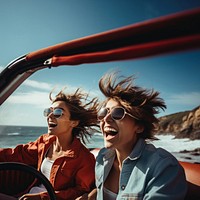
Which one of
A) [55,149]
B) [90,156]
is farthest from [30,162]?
[90,156]

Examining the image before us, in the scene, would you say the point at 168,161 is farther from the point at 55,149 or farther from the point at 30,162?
the point at 30,162

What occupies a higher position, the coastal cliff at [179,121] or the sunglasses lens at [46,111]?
the sunglasses lens at [46,111]

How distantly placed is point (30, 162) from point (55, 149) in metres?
0.29

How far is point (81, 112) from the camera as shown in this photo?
2.26 meters

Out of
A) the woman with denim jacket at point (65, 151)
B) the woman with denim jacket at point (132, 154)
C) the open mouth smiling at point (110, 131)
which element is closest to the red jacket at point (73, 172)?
the woman with denim jacket at point (65, 151)

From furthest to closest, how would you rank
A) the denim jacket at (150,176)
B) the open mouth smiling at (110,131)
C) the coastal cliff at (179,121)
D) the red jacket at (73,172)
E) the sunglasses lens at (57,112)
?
the coastal cliff at (179,121) < the sunglasses lens at (57,112) < the red jacket at (73,172) < the open mouth smiling at (110,131) < the denim jacket at (150,176)

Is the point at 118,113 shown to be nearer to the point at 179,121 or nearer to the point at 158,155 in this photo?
the point at 158,155

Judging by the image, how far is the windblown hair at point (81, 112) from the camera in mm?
2242

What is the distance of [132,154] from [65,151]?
2.47 feet

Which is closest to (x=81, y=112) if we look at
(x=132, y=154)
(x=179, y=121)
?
(x=132, y=154)

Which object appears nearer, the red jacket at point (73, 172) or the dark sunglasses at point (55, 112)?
the red jacket at point (73, 172)

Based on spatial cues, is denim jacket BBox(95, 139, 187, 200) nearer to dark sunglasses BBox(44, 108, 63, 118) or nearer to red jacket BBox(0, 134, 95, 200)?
red jacket BBox(0, 134, 95, 200)

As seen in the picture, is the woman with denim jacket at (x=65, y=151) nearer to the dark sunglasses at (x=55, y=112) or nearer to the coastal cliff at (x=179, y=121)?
the dark sunglasses at (x=55, y=112)

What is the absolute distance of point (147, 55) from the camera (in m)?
0.76
